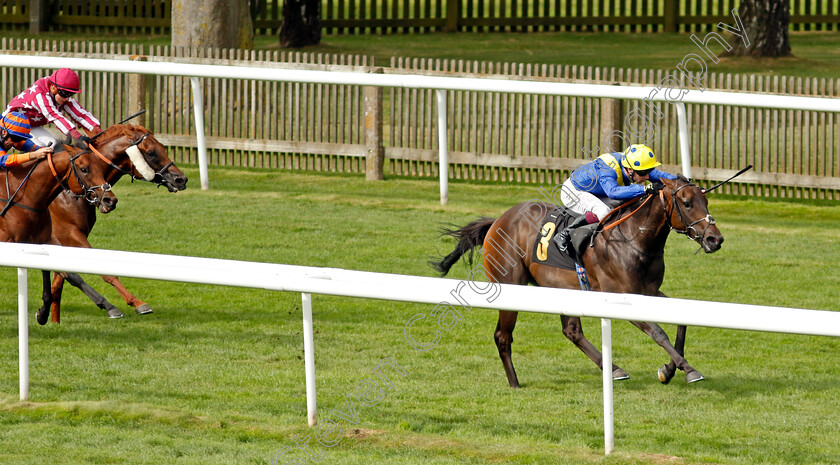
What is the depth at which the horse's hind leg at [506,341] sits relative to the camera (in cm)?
720

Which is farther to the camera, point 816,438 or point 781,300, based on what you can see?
point 781,300

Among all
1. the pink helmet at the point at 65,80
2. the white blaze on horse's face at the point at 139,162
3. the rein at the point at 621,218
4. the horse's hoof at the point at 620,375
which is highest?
the pink helmet at the point at 65,80

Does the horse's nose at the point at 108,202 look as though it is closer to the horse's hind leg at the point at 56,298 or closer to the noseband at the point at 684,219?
the horse's hind leg at the point at 56,298

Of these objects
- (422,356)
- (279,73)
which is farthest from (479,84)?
(422,356)

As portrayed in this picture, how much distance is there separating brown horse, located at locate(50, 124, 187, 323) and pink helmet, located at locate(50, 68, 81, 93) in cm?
44

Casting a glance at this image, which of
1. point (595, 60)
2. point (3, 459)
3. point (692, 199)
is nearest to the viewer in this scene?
point (3, 459)

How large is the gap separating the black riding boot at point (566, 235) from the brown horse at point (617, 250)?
116 millimetres

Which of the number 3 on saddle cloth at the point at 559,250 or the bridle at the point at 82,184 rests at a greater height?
the bridle at the point at 82,184

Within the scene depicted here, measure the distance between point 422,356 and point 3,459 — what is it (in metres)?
2.87

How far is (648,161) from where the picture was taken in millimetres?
7461

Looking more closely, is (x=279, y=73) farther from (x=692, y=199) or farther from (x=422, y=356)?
(x=692, y=199)
